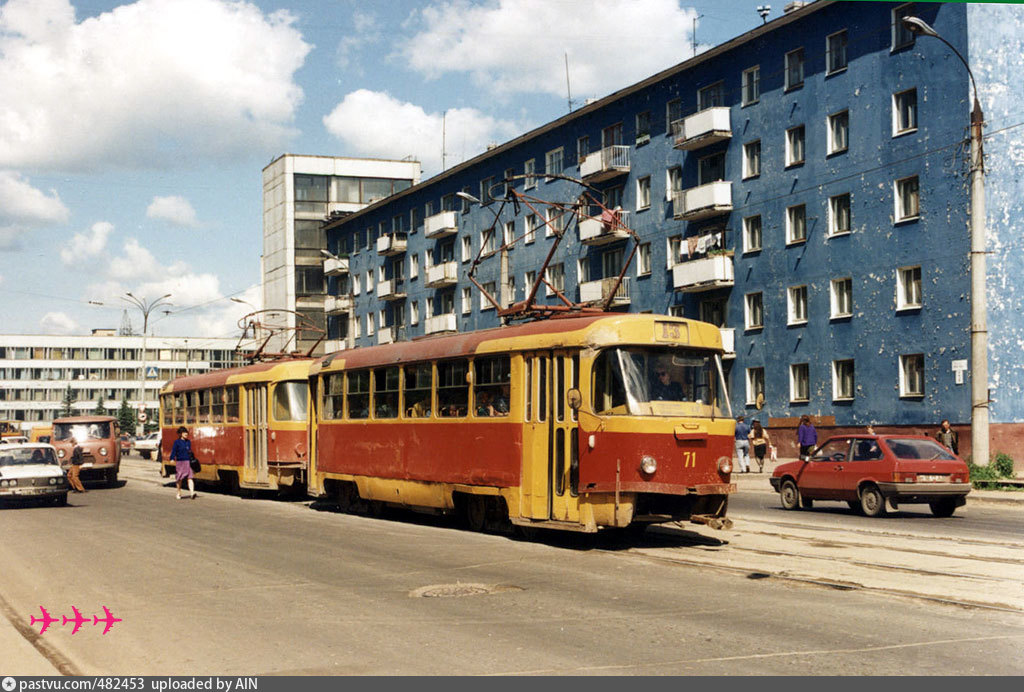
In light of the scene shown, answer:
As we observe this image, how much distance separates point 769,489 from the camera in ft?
95.8

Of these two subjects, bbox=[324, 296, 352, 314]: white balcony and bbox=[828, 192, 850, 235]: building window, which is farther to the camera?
bbox=[324, 296, 352, 314]: white balcony

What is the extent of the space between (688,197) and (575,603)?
36930 millimetres

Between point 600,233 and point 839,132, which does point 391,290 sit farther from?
point 839,132

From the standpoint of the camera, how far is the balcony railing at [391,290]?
7161 cm

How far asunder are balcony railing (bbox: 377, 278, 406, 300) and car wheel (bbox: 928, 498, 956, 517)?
52840 millimetres

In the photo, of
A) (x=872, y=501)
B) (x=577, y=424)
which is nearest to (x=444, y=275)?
(x=872, y=501)

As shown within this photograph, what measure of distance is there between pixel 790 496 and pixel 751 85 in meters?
25.5

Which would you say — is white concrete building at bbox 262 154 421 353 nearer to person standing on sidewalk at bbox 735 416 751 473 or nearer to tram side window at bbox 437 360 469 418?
person standing on sidewalk at bbox 735 416 751 473

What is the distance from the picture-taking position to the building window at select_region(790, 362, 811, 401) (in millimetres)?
40781

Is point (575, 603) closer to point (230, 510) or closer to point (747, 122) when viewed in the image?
point (230, 510)

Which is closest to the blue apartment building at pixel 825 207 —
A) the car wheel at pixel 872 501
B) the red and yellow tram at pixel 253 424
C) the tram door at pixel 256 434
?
the red and yellow tram at pixel 253 424

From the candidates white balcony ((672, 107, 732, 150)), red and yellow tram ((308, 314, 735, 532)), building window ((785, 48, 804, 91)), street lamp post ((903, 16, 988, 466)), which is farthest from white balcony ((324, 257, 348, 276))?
red and yellow tram ((308, 314, 735, 532))

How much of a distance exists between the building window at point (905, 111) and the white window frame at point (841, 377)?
765 cm

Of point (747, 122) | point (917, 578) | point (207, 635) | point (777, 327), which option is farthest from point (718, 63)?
point (207, 635)
